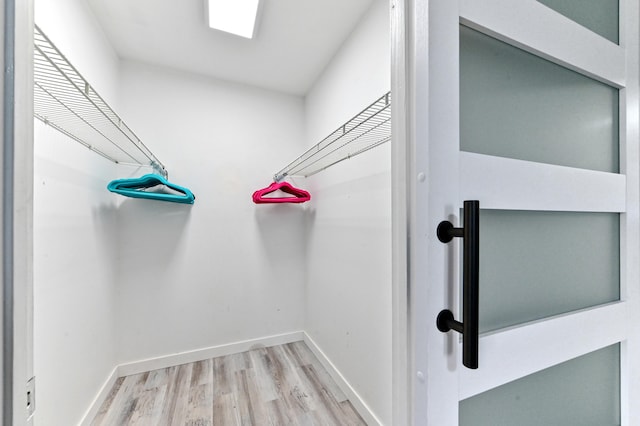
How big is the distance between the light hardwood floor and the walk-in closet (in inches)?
0.4

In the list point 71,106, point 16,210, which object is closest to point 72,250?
point 71,106

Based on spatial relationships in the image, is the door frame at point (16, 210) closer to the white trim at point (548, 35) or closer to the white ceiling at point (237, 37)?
the white trim at point (548, 35)

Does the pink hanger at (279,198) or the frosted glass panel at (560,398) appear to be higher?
the pink hanger at (279,198)

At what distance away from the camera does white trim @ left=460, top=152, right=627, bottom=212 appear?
51cm

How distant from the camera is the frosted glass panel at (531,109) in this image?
0.55 metres

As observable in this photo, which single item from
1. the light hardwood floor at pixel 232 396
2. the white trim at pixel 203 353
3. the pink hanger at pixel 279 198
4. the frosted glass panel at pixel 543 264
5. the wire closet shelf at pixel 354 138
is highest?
the wire closet shelf at pixel 354 138

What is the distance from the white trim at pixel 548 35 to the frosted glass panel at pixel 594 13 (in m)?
0.05

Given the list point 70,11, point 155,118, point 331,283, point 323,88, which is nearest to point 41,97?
point 70,11

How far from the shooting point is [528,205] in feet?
1.83

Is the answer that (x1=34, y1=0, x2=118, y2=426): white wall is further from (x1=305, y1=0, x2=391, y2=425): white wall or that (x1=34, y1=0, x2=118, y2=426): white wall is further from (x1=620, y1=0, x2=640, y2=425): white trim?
(x1=620, y1=0, x2=640, y2=425): white trim

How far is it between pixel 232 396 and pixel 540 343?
1708 mm

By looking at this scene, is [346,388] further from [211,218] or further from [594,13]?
[594,13]

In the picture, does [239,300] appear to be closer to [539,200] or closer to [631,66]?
[539,200]

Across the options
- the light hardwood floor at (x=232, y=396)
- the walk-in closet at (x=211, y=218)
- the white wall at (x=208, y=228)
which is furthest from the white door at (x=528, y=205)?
the white wall at (x=208, y=228)
